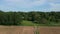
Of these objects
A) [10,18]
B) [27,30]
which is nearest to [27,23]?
[27,30]

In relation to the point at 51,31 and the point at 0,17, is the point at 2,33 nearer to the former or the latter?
the point at 0,17

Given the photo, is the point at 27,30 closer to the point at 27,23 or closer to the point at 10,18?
the point at 27,23

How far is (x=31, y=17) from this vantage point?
237 inches

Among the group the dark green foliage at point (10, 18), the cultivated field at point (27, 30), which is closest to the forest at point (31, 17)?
the dark green foliage at point (10, 18)

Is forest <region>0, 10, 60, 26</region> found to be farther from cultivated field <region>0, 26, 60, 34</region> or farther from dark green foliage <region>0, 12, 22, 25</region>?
cultivated field <region>0, 26, 60, 34</region>

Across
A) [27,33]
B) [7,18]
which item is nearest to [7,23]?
[7,18]

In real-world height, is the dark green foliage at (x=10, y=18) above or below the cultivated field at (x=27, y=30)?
above

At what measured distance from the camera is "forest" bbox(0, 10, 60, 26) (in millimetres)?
6000

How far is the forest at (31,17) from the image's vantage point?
19.7 feet

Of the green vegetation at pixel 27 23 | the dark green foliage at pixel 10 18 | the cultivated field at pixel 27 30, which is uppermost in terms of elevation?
the dark green foliage at pixel 10 18

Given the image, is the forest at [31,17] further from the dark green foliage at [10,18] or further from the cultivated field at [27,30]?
the cultivated field at [27,30]

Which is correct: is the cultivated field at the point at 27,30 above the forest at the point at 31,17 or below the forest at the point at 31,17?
below

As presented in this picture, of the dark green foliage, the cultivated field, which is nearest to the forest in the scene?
the dark green foliage

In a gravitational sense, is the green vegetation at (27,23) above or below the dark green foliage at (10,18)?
below
